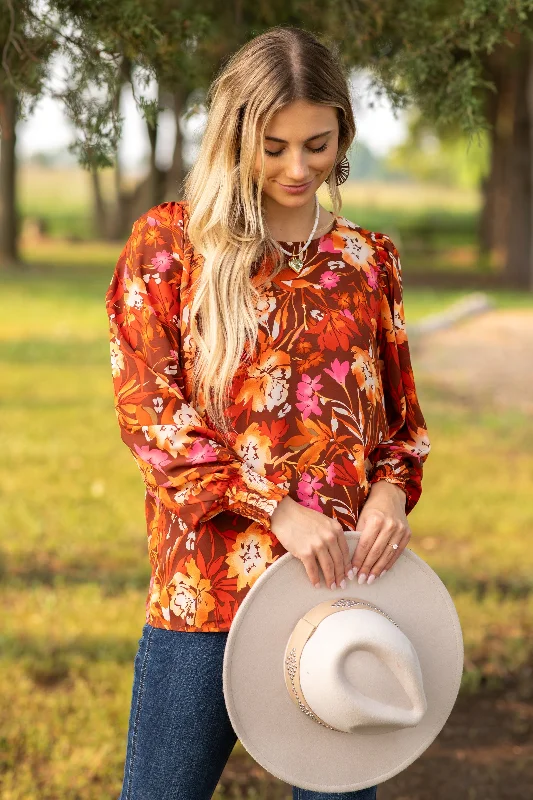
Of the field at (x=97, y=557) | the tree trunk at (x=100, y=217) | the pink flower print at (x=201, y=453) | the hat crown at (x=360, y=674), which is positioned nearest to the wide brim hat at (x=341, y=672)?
the hat crown at (x=360, y=674)

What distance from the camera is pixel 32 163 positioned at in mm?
88062

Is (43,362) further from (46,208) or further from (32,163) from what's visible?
(32,163)

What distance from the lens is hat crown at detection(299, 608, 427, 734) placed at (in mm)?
2170

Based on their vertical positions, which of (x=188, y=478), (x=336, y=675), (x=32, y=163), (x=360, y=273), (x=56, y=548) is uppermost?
(x=32, y=163)

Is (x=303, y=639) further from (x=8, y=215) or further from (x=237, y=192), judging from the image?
(x=8, y=215)

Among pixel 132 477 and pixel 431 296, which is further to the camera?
pixel 431 296

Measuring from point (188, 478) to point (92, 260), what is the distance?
28794mm

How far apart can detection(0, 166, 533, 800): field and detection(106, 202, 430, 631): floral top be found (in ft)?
6.01

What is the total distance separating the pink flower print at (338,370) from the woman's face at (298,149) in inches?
13.3

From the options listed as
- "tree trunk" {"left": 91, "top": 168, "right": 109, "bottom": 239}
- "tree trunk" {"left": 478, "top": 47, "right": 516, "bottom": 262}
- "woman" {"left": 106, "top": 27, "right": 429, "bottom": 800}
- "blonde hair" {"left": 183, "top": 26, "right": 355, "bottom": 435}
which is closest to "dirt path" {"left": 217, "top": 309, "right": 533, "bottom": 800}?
"woman" {"left": 106, "top": 27, "right": 429, "bottom": 800}

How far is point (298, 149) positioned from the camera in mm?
2291

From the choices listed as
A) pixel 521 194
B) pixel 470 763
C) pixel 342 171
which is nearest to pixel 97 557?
pixel 470 763

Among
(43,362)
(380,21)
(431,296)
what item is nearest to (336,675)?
(380,21)

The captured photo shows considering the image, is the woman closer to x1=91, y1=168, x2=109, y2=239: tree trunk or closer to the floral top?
the floral top
